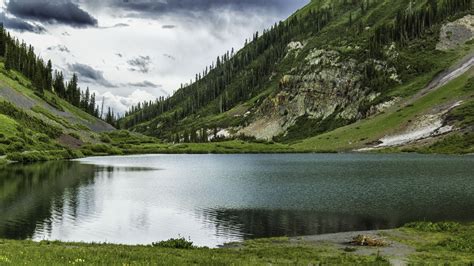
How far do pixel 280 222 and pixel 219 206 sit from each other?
13.3 metres

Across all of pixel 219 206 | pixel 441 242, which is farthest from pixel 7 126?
pixel 441 242

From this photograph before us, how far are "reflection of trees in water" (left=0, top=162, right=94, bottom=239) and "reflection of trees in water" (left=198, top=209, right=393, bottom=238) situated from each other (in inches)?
742

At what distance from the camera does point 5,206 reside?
198ft

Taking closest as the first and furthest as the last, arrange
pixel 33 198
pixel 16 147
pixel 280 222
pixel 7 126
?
pixel 280 222 → pixel 33 198 → pixel 16 147 → pixel 7 126

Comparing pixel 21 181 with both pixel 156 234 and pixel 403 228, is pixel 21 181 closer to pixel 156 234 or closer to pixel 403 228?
pixel 156 234

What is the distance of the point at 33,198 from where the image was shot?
68.4 m

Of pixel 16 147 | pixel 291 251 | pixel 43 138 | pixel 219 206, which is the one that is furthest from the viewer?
pixel 43 138

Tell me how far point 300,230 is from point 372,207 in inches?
674

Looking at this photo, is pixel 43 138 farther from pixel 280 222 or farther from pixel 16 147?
pixel 280 222

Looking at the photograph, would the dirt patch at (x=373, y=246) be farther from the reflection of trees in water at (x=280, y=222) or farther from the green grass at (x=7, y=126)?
the green grass at (x=7, y=126)

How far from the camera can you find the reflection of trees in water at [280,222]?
4678 centimetres

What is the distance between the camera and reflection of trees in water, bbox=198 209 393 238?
4678cm

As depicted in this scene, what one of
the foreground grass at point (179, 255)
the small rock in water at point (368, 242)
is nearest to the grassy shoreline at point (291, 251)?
the foreground grass at point (179, 255)

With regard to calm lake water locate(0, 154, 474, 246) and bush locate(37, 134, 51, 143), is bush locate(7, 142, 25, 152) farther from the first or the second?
calm lake water locate(0, 154, 474, 246)
